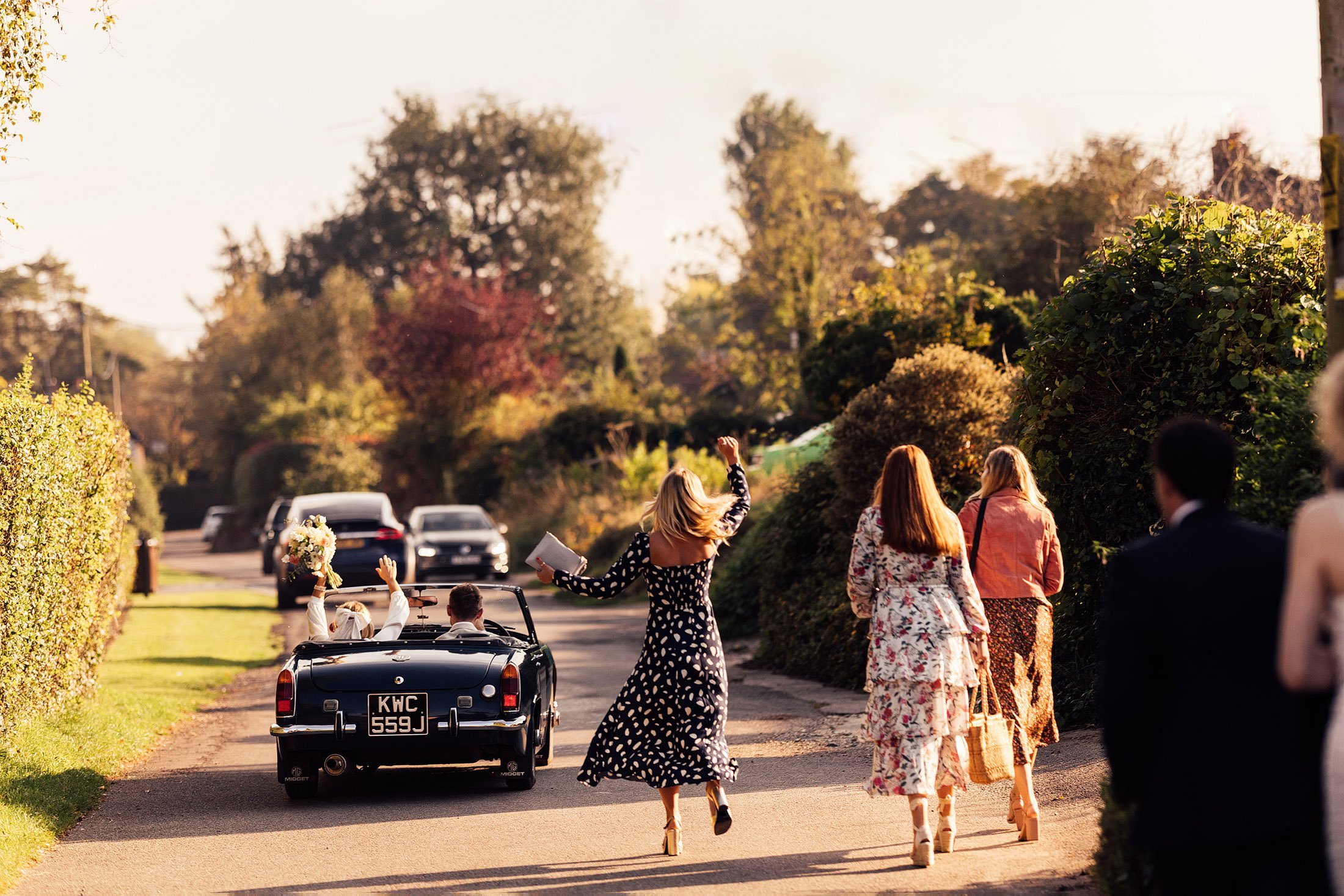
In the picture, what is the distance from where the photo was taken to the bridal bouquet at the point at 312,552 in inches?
424

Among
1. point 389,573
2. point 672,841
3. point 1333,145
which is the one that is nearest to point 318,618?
point 389,573

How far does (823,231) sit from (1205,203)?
28896 mm

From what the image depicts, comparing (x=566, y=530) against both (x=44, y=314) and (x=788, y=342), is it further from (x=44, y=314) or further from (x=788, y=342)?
(x=44, y=314)

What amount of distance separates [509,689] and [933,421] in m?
6.73

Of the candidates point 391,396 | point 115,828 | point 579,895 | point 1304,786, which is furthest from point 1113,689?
point 391,396

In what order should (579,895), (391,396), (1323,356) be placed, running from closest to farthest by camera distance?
1. (579,895)
2. (1323,356)
3. (391,396)

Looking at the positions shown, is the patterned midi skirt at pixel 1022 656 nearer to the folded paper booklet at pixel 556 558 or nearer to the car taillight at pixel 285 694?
the folded paper booklet at pixel 556 558

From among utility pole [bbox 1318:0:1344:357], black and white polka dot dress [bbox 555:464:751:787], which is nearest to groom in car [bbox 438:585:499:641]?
black and white polka dot dress [bbox 555:464:751:787]

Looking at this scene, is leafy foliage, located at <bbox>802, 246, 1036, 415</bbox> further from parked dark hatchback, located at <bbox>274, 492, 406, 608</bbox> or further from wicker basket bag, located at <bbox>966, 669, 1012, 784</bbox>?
wicker basket bag, located at <bbox>966, 669, 1012, 784</bbox>

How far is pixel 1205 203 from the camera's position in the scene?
1027 cm

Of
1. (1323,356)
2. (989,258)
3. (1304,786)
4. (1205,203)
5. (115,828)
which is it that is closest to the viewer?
(1304,786)

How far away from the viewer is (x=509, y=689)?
29.2 feet

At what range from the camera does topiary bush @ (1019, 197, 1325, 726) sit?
9.31 metres

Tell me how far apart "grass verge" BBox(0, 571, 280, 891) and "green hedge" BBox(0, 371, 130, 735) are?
0.32 meters
